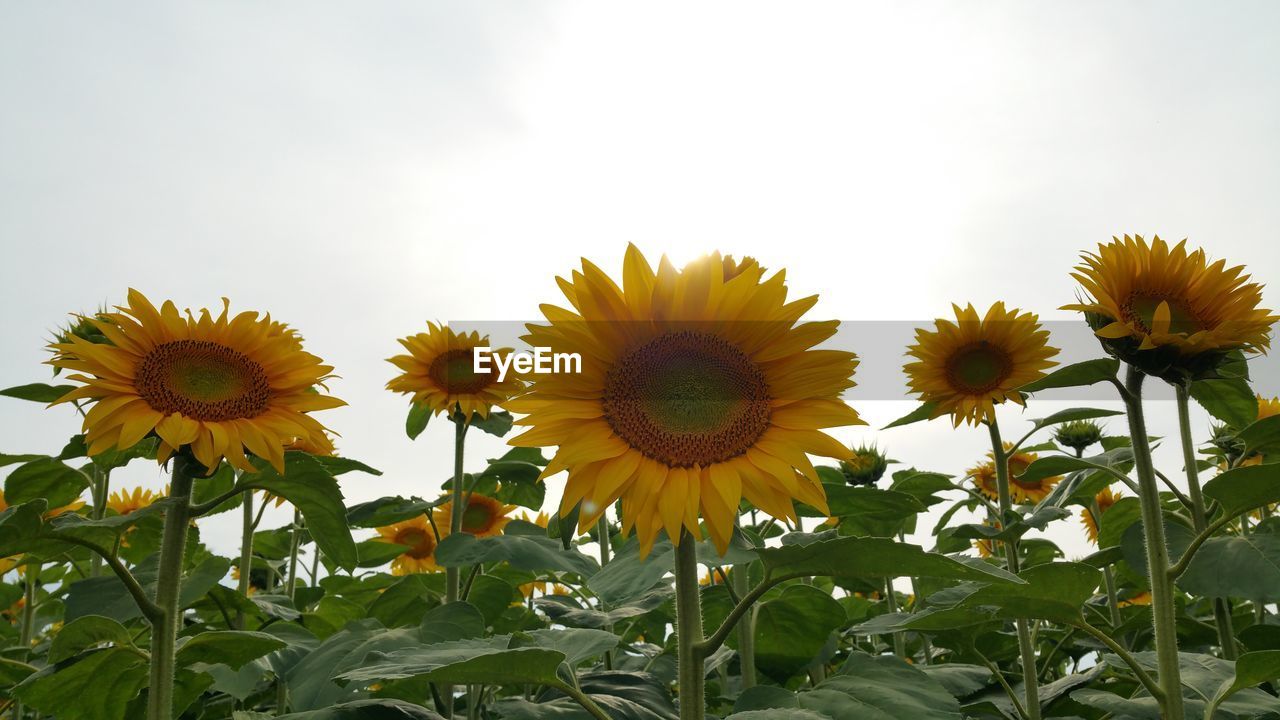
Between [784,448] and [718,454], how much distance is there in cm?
14

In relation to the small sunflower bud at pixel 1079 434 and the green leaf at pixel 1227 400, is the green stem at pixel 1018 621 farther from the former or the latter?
the small sunflower bud at pixel 1079 434

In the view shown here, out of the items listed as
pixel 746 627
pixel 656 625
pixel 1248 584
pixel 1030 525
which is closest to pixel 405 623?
pixel 656 625

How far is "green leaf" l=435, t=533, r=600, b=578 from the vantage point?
8.47 ft

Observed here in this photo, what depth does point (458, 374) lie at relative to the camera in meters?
3.98

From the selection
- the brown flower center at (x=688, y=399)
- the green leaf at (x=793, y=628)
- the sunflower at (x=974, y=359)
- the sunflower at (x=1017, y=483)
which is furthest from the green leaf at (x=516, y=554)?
A: the sunflower at (x=1017, y=483)

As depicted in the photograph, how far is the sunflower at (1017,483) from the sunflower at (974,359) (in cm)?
139

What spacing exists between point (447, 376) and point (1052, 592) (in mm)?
2745

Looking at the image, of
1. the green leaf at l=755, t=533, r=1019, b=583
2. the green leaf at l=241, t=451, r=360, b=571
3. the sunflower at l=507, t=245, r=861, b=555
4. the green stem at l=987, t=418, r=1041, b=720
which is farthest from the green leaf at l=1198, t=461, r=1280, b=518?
the green leaf at l=241, t=451, r=360, b=571

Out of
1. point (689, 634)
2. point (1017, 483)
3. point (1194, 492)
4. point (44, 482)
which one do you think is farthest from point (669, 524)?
point (1017, 483)

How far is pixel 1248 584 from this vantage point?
6.82ft

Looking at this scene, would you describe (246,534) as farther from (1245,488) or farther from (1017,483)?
(1017,483)

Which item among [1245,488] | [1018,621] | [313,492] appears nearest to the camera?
[1245,488]

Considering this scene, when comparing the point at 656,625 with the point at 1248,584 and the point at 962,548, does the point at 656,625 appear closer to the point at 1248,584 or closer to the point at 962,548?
the point at 962,548

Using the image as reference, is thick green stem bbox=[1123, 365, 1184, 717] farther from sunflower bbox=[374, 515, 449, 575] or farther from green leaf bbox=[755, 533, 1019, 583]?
sunflower bbox=[374, 515, 449, 575]
